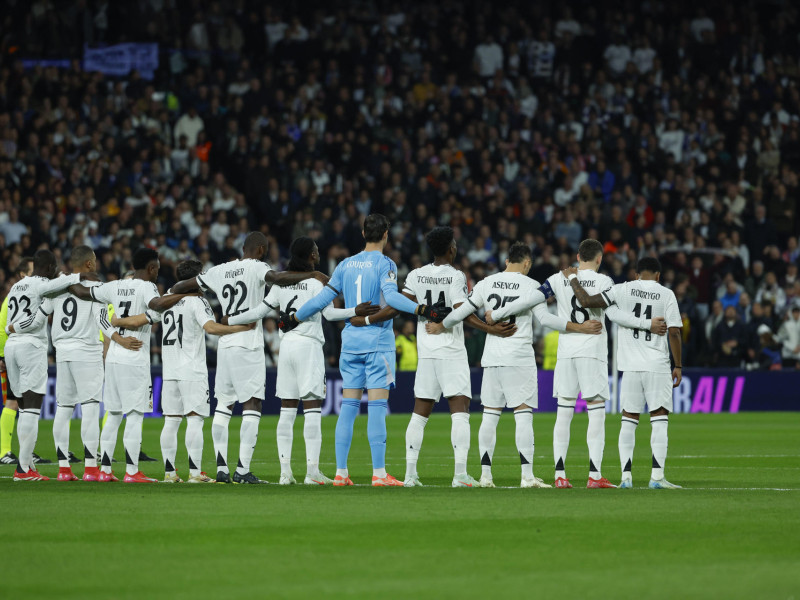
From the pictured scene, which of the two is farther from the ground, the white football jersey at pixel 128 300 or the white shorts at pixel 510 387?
the white football jersey at pixel 128 300

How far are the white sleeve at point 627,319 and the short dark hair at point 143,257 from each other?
4.68 metres

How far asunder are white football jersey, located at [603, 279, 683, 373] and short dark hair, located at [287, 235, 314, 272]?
3.00 m

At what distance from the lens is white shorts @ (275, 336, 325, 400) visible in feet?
41.6

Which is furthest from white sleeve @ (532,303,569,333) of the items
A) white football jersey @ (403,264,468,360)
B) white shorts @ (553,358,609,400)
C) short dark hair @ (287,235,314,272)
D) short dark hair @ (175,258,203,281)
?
short dark hair @ (175,258,203,281)

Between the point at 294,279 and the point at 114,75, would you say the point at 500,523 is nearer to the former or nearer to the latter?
the point at 294,279

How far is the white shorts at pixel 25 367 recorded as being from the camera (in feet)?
45.5

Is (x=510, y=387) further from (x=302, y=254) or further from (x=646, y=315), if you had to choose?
(x=302, y=254)

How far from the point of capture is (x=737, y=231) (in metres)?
29.0

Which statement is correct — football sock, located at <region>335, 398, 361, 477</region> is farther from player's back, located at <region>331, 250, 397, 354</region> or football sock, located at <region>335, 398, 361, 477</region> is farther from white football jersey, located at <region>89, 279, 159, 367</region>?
white football jersey, located at <region>89, 279, 159, 367</region>

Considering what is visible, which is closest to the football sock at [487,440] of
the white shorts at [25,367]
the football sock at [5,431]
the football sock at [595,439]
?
the football sock at [595,439]

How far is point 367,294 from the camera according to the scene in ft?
40.6

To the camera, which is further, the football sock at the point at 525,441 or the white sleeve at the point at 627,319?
the white sleeve at the point at 627,319

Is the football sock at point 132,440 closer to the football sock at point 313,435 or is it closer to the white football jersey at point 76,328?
the white football jersey at point 76,328

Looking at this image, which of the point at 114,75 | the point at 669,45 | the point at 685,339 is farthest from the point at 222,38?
the point at 685,339
